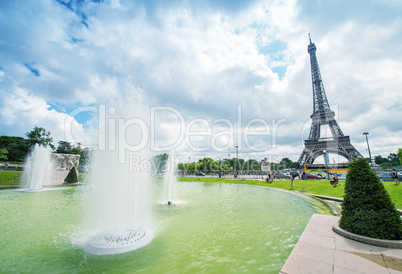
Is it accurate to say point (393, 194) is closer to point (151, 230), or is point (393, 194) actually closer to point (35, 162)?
point (151, 230)

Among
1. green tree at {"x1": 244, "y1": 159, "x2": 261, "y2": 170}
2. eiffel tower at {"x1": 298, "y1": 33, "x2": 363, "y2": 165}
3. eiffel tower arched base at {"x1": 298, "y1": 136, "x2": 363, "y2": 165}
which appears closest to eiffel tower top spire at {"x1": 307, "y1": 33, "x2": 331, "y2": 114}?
eiffel tower at {"x1": 298, "y1": 33, "x2": 363, "y2": 165}

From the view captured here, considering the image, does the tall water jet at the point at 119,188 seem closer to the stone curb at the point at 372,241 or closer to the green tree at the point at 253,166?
the stone curb at the point at 372,241

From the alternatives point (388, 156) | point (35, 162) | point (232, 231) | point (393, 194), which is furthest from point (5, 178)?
point (388, 156)

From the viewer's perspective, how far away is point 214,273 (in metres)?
4.63

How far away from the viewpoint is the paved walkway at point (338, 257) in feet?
12.8

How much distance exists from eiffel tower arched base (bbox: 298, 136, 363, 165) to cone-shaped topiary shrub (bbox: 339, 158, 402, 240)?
182 ft

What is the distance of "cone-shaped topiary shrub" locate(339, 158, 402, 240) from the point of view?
16.9ft

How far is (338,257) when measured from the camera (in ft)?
14.6

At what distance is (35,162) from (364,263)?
32611 millimetres

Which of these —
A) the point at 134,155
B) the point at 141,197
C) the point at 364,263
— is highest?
the point at 134,155

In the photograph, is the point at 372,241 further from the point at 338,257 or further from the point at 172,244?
the point at 172,244

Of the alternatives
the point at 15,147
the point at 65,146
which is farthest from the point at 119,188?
the point at 65,146

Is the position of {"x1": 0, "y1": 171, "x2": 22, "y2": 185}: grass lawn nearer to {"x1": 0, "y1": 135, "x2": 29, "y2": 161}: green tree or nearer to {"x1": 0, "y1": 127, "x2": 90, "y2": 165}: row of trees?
{"x1": 0, "y1": 127, "x2": 90, "y2": 165}: row of trees

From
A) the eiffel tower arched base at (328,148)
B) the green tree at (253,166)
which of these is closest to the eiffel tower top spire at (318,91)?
the eiffel tower arched base at (328,148)
